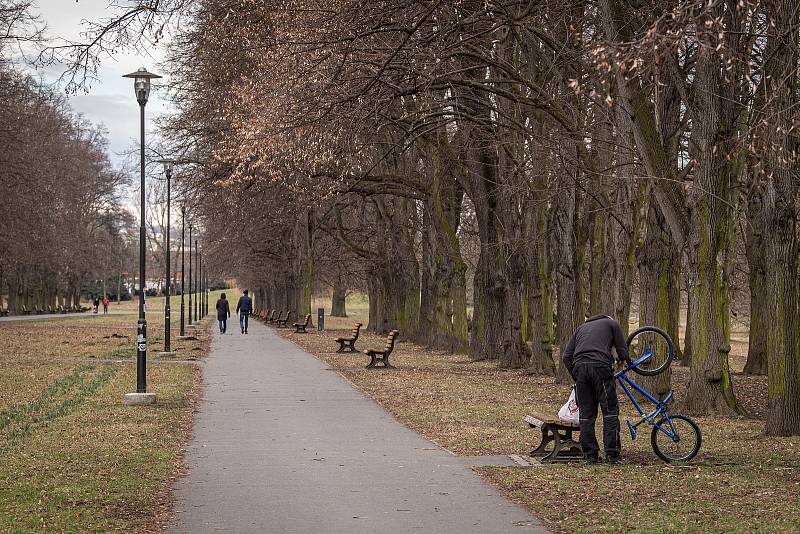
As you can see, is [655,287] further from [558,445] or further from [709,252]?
[558,445]

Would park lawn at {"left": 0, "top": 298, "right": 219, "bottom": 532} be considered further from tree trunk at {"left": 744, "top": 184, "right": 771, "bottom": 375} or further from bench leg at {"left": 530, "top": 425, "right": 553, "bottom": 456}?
tree trunk at {"left": 744, "top": 184, "right": 771, "bottom": 375}

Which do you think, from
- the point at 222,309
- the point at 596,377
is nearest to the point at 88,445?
the point at 596,377

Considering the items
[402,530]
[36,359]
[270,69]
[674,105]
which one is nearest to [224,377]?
[270,69]

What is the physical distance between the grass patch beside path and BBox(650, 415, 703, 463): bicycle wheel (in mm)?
136

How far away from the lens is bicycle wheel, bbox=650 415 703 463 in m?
12.4

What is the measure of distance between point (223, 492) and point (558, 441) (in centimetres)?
391

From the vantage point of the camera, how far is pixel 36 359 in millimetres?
32156

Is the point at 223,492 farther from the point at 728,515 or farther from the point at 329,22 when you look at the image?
the point at 329,22

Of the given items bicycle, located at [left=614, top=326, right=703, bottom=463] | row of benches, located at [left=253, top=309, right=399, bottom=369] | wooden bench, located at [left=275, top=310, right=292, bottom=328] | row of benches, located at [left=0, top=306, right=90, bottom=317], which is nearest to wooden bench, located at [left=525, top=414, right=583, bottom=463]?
bicycle, located at [left=614, top=326, right=703, bottom=463]

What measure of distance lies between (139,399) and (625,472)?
387 inches

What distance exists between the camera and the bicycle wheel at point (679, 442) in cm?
1241

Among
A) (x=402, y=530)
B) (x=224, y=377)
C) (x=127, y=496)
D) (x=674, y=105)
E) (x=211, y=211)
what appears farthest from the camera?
(x=211, y=211)

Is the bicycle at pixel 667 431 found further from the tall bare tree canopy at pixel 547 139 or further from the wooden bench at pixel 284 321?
the wooden bench at pixel 284 321

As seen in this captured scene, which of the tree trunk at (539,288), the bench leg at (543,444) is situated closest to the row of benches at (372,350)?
the tree trunk at (539,288)
